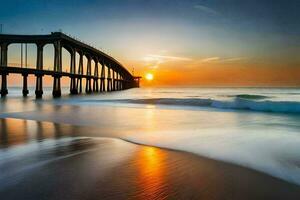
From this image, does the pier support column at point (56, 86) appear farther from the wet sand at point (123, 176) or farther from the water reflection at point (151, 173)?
the water reflection at point (151, 173)

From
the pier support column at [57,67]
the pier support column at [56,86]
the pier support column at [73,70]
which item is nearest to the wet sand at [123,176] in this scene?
the pier support column at [56,86]

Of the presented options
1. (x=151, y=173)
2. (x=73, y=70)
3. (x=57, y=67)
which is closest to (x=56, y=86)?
(x=57, y=67)

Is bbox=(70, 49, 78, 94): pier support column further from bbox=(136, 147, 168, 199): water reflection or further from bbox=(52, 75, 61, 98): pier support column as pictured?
bbox=(136, 147, 168, 199): water reflection

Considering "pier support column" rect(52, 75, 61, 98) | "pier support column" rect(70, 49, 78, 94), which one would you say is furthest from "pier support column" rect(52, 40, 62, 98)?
"pier support column" rect(70, 49, 78, 94)

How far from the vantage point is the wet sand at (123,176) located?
4.69 metres

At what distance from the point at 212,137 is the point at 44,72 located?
53562 mm

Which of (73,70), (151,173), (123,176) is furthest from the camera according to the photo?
(73,70)

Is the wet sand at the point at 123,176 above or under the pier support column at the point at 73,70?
under

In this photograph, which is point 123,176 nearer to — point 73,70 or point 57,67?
point 57,67

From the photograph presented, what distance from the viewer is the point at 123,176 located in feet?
18.3

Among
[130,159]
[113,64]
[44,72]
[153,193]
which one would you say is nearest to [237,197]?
[153,193]

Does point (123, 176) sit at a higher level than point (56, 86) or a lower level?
lower

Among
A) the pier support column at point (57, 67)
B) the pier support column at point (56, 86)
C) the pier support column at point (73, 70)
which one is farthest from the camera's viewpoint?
the pier support column at point (73, 70)

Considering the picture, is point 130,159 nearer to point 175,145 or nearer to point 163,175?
point 163,175
